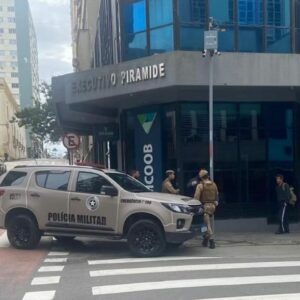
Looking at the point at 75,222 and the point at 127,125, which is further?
the point at 127,125

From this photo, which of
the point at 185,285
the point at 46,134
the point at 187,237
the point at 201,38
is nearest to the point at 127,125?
the point at 201,38

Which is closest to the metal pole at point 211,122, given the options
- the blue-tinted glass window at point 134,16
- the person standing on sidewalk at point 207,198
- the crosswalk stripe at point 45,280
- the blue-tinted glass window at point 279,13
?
the person standing on sidewalk at point 207,198

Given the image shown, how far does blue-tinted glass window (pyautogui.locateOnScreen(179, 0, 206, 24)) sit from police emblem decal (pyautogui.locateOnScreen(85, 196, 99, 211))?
629cm

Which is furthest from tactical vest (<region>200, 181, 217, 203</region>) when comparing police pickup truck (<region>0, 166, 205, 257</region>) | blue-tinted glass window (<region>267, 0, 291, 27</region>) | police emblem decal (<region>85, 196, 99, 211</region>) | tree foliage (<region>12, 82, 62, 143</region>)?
tree foliage (<region>12, 82, 62, 143</region>)

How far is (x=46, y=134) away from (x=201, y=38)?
127ft

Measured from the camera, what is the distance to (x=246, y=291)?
8273 mm

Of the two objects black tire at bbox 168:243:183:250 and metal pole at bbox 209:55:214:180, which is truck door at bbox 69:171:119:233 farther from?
metal pole at bbox 209:55:214:180

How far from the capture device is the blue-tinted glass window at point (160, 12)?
1589 cm

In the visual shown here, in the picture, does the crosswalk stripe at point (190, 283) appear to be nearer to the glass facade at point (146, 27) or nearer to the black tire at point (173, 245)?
the black tire at point (173, 245)

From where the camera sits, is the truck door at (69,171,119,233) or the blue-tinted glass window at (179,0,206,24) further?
the blue-tinted glass window at (179,0,206,24)

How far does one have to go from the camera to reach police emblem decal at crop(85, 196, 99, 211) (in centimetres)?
1215

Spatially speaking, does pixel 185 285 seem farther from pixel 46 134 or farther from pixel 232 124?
pixel 46 134

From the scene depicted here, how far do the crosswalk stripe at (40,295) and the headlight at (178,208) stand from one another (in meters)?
3.90

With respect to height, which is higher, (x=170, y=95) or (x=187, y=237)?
(x=170, y=95)
